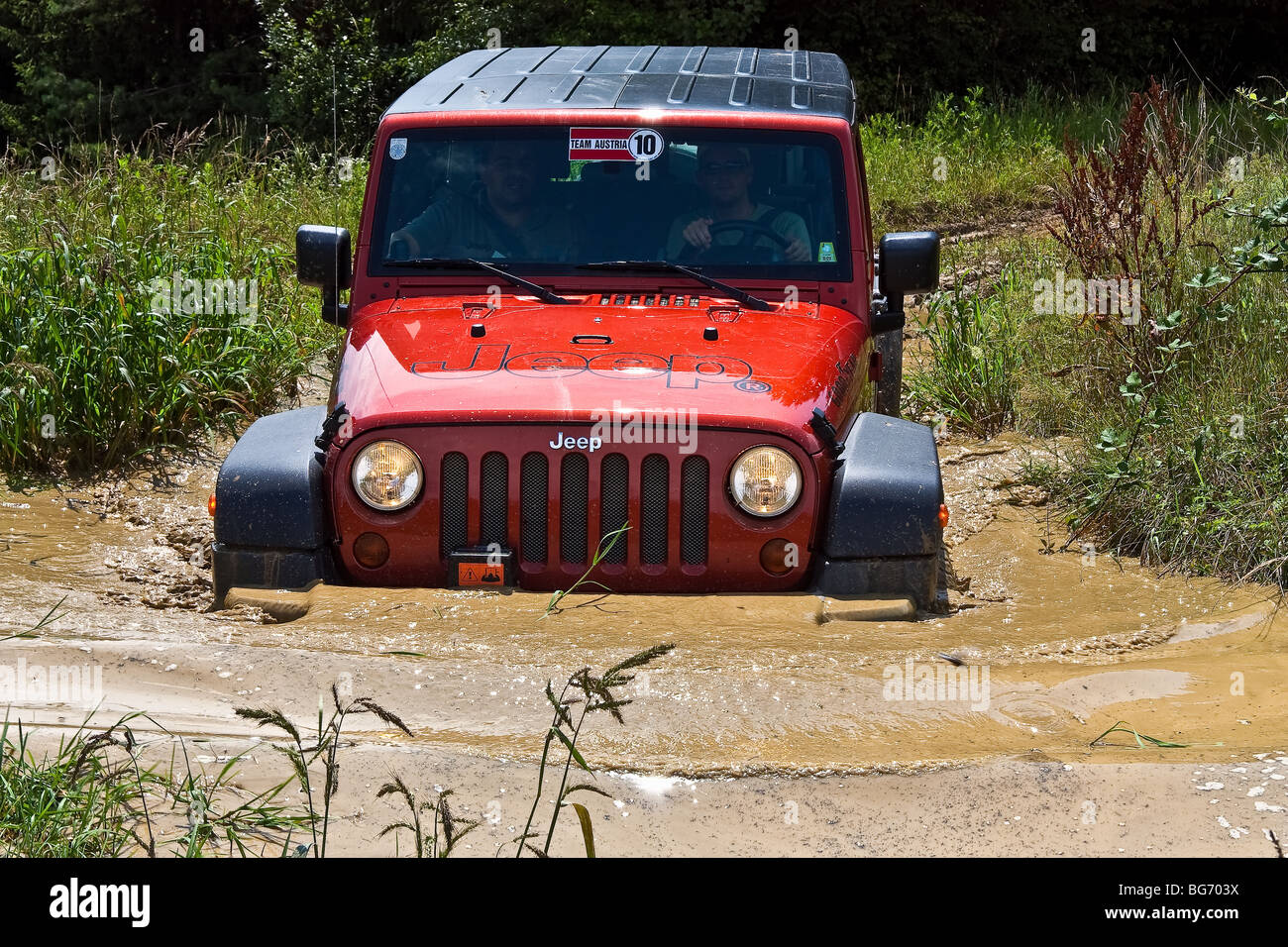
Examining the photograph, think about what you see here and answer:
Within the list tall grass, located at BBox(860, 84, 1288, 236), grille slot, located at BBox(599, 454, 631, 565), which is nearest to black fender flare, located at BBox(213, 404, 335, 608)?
grille slot, located at BBox(599, 454, 631, 565)

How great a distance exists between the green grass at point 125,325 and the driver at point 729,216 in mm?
2438

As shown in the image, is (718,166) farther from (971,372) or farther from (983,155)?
(983,155)

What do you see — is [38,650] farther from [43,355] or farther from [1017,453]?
[1017,453]

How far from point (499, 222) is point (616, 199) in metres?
0.40

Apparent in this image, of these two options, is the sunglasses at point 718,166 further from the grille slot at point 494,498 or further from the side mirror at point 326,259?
the grille slot at point 494,498

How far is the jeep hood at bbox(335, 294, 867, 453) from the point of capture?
4219mm

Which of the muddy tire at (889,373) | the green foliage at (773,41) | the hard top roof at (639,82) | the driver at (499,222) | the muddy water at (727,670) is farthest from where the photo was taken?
the green foliage at (773,41)

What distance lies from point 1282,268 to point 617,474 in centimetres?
271

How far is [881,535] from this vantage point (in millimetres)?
4223

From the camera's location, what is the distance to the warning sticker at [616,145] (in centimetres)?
511

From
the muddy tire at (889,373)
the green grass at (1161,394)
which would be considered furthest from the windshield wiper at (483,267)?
the green grass at (1161,394)

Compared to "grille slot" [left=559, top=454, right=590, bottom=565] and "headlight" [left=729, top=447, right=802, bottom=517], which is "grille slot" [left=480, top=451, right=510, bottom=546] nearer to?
"grille slot" [left=559, top=454, right=590, bottom=565]

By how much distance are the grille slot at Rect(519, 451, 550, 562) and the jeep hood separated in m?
0.13

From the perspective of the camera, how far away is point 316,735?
10.6 feet
